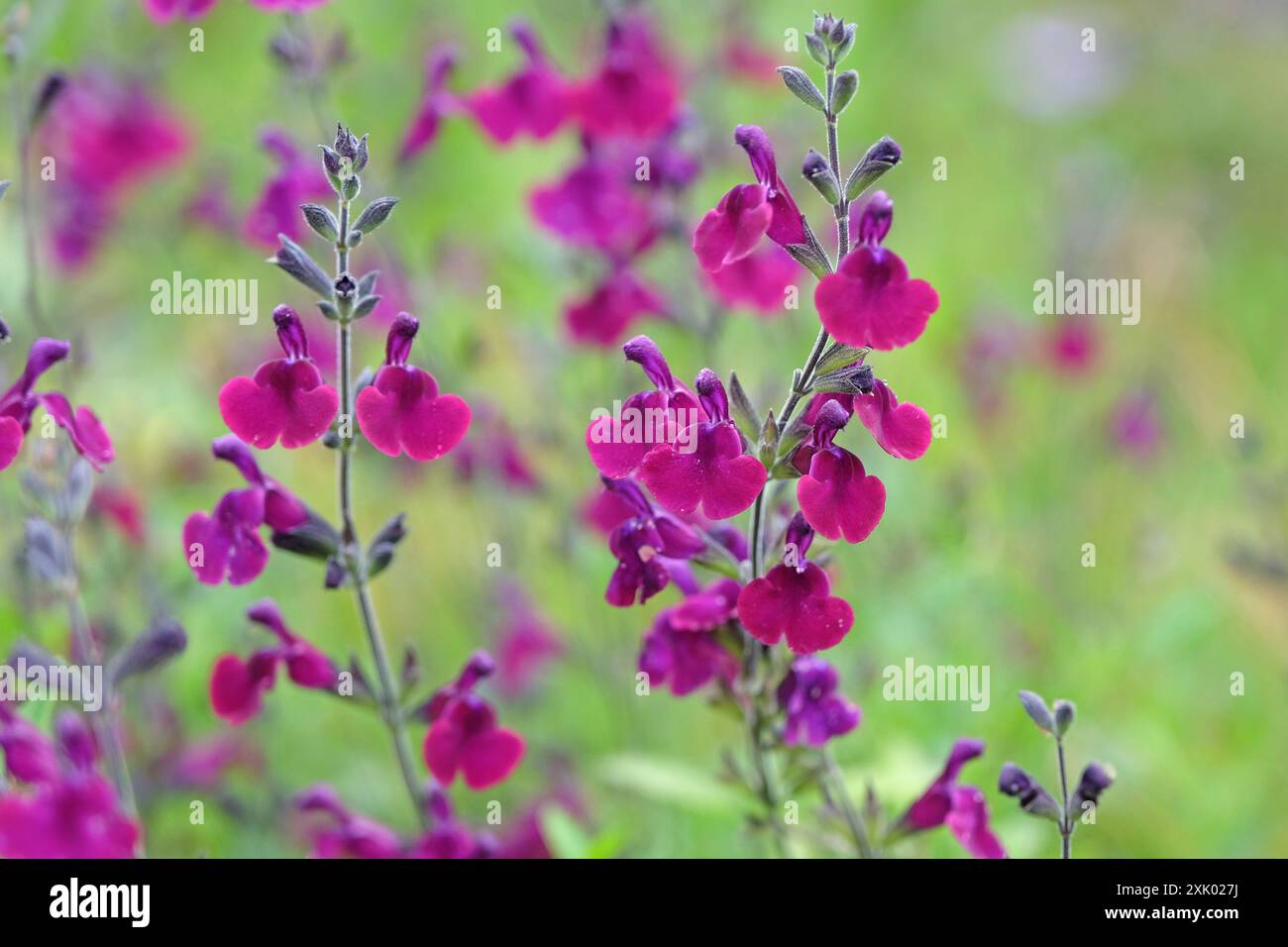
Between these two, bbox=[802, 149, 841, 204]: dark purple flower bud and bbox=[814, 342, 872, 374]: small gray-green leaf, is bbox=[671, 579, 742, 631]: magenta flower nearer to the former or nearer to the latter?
bbox=[814, 342, 872, 374]: small gray-green leaf

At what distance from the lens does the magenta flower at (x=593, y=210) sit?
2.49 meters

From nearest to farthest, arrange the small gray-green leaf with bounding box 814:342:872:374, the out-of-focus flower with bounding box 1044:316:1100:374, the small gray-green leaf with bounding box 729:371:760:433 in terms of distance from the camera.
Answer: the small gray-green leaf with bounding box 814:342:872:374 < the small gray-green leaf with bounding box 729:371:760:433 < the out-of-focus flower with bounding box 1044:316:1100:374

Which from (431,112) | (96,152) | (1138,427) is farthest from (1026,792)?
(96,152)

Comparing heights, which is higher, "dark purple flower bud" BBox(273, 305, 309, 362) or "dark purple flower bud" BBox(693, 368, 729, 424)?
"dark purple flower bud" BBox(273, 305, 309, 362)

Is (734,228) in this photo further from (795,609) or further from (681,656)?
(681,656)

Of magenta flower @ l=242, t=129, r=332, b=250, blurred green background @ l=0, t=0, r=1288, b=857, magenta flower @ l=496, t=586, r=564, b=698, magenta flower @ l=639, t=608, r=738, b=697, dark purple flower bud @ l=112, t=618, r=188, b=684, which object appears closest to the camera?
magenta flower @ l=639, t=608, r=738, b=697

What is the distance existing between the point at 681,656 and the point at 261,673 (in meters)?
0.55

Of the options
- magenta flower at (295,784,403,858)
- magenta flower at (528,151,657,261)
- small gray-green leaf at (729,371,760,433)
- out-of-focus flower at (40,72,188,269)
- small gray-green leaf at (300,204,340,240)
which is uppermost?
out-of-focus flower at (40,72,188,269)

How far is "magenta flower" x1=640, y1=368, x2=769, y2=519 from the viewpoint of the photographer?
1349 mm

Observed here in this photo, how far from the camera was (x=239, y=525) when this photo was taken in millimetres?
1566

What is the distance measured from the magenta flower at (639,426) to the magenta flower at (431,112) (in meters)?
1.00

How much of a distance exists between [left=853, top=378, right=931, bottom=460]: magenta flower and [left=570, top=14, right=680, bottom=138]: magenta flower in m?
1.21

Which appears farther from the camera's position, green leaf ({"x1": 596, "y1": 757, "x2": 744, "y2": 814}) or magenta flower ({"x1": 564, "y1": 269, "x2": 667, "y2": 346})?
magenta flower ({"x1": 564, "y1": 269, "x2": 667, "y2": 346})

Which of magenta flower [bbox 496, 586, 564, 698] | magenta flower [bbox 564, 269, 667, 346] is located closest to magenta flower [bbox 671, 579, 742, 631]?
magenta flower [bbox 564, 269, 667, 346]
